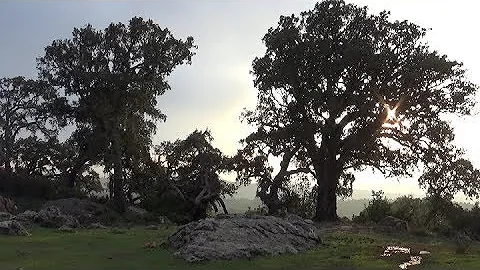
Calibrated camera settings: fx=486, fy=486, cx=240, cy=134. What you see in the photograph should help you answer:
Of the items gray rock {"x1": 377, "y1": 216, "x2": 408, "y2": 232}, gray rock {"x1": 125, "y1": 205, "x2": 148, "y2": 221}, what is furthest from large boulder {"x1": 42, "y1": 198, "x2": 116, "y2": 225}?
gray rock {"x1": 377, "y1": 216, "x2": 408, "y2": 232}

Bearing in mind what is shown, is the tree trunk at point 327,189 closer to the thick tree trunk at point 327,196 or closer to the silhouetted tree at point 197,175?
the thick tree trunk at point 327,196

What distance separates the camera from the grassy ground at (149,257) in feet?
64.2

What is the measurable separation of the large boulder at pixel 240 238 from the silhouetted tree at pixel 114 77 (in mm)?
28267

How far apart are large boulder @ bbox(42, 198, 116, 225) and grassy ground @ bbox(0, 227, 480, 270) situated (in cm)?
1593

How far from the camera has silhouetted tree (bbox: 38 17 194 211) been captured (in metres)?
52.0

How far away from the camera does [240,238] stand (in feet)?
78.5

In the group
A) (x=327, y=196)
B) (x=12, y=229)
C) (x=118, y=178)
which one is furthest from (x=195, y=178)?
(x=12, y=229)

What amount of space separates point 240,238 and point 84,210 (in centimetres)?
2802

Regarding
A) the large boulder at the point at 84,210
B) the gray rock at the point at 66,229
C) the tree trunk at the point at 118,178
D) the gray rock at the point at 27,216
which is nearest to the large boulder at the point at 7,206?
the large boulder at the point at 84,210

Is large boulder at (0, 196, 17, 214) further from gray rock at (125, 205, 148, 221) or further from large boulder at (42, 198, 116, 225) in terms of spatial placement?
gray rock at (125, 205, 148, 221)

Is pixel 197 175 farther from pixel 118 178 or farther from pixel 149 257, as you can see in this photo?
pixel 149 257

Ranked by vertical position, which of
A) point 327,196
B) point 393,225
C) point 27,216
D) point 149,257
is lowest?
point 149,257

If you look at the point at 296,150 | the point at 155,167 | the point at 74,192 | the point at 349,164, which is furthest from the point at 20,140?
the point at 349,164

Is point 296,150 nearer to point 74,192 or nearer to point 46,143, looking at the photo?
point 74,192
